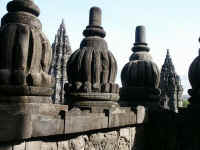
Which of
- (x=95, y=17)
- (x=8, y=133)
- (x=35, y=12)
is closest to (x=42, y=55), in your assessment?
(x=35, y=12)

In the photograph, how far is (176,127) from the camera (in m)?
5.02

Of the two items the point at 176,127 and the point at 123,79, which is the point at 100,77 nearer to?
the point at 123,79

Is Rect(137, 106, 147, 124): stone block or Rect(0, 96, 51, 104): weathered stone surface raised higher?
Rect(0, 96, 51, 104): weathered stone surface

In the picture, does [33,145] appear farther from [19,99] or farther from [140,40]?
[140,40]

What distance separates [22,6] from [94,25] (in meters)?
1.85

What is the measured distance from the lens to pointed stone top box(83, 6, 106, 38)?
4.98 m

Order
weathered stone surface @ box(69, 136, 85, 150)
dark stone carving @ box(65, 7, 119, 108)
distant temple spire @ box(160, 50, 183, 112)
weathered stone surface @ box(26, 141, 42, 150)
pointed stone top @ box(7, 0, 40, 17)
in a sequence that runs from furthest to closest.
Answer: distant temple spire @ box(160, 50, 183, 112) < dark stone carving @ box(65, 7, 119, 108) < pointed stone top @ box(7, 0, 40, 17) < weathered stone surface @ box(69, 136, 85, 150) < weathered stone surface @ box(26, 141, 42, 150)

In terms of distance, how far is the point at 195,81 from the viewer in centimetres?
486

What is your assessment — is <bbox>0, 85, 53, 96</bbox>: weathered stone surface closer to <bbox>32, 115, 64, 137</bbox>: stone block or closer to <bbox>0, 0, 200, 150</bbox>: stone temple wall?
<bbox>0, 0, 200, 150</bbox>: stone temple wall

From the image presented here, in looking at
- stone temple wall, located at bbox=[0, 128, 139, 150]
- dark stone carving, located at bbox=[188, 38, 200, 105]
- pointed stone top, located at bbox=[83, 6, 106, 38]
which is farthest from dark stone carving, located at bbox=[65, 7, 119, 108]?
dark stone carving, located at bbox=[188, 38, 200, 105]

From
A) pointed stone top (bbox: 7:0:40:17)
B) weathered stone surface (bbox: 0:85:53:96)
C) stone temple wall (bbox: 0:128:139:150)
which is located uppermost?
pointed stone top (bbox: 7:0:40:17)

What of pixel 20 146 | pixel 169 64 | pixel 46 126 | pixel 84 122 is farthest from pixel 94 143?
pixel 169 64

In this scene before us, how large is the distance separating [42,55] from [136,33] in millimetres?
3648

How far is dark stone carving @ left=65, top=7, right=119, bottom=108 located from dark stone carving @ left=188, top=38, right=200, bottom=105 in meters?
1.55
